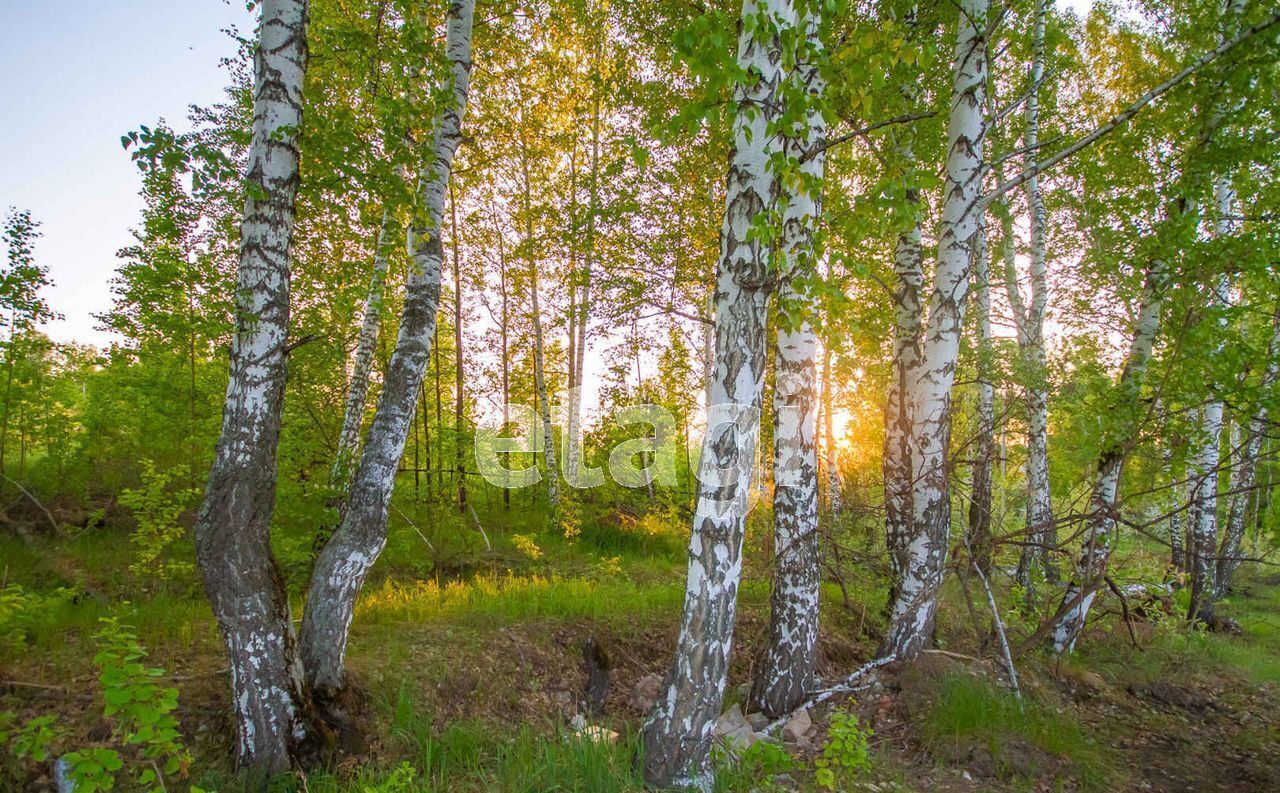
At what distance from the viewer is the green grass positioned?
12.4ft

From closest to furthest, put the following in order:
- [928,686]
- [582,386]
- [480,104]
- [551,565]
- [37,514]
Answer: [928,686] < [37,514] < [551,565] < [480,104] < [582,386]

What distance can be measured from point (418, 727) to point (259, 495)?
2.01 m

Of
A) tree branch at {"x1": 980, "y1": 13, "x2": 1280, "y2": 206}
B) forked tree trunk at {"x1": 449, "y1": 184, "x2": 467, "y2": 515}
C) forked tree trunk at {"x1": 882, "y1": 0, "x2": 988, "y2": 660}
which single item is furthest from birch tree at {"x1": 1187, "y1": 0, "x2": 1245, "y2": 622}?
forked tree trunk at {"x1": 449, "y1": 184, "x2": 467, "y2": 515}

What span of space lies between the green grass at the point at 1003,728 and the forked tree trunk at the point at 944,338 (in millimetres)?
716

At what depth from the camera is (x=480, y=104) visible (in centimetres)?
1078

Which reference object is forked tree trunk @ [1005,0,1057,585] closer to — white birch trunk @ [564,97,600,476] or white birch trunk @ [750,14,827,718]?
white birch trunk @ [750,14,827,718]

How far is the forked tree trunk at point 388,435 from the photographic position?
Result: 390 centimetres

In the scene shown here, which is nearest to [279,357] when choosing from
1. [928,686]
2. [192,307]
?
[928,686]

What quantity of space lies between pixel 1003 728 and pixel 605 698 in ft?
11.2

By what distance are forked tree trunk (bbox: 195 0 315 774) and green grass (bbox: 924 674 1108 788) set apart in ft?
15.0

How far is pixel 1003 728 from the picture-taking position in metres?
4.01

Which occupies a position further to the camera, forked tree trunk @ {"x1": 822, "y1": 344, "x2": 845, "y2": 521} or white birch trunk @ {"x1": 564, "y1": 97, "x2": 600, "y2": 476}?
forked tree trunk @ {"x1": 822, "y1": 344, "x2": 845, "y2": 521}

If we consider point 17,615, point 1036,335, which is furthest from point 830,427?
point 17,615

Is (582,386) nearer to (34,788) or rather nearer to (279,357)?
(279,357)
